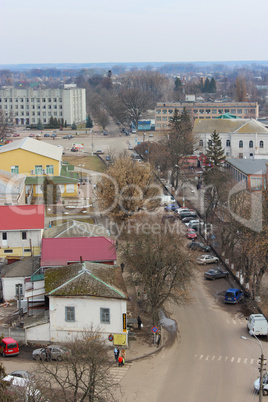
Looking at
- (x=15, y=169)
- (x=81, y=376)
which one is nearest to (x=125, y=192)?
(x=15, y=169)

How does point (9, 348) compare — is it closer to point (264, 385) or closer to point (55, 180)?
point (264, 385)

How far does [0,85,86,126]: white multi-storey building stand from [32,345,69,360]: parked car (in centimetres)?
7848

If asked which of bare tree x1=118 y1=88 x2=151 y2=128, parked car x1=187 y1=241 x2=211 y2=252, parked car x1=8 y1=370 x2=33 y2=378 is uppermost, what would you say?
bare tree x1=118 y1=88 x2=151 y2=128

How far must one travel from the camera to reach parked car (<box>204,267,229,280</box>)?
28727 mm

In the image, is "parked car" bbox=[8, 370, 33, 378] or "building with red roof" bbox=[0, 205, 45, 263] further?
"building with red roof" bbox=[0, 205, 45, 263]

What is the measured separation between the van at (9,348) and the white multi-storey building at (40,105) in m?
78.0

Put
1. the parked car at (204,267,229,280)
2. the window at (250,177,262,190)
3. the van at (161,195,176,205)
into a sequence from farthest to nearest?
the van at (161,195,176,205) → the window at (250,177,262,190) → the parked car at (204,267,229,280)

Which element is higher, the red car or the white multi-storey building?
the white multi-storey building

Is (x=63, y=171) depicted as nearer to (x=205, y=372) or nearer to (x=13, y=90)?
(x=205, y=372)

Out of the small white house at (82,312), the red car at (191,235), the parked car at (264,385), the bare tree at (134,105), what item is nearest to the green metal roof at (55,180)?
the red car at (191,235)

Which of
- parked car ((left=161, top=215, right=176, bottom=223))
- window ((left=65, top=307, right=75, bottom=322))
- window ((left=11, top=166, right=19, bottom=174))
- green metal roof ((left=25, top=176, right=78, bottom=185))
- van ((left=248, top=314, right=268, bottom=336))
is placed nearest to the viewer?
window ((left=65, top=307, right=75, bottom=322))

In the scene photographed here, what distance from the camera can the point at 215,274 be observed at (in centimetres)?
2883

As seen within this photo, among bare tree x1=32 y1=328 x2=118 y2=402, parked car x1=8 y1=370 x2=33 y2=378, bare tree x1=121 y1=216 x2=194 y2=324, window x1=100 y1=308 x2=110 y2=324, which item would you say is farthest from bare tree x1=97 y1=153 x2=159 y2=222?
parked car x1=8 y1=370 x2=33 y2=378

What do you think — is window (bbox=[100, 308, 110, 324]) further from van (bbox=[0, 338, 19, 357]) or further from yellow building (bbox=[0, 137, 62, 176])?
yellow building (bbox=[0, 137, 62, 176])
